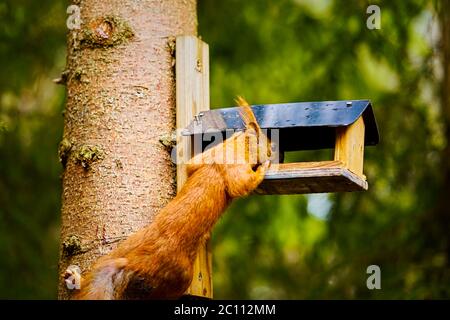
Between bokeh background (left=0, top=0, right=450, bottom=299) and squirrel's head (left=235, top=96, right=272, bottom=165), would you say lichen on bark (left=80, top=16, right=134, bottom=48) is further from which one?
bokeh background (left=0, top=0, right=450, bottom=299)

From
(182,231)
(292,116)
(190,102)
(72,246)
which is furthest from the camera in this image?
(190,102)

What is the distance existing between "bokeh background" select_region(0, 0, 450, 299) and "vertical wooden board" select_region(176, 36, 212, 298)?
1304mm

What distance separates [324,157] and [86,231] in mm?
2276

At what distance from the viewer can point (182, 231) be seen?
9.13 feet

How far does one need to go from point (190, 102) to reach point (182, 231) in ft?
1.90

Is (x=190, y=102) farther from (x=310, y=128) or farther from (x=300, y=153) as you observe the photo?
(x=300, y=153)

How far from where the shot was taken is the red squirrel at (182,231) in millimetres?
2694

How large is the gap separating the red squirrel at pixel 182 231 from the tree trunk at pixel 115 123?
0.12 m

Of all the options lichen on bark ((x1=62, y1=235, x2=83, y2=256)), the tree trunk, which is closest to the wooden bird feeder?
the tree trunk

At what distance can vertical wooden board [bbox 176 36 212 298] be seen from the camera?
3123 mm

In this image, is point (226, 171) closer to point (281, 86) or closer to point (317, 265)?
point (317, 265)

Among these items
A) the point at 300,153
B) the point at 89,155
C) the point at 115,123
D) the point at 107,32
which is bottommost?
the point at 89,155

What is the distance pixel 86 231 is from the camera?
292cm

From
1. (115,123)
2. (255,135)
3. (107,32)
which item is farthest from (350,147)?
(107,32)
